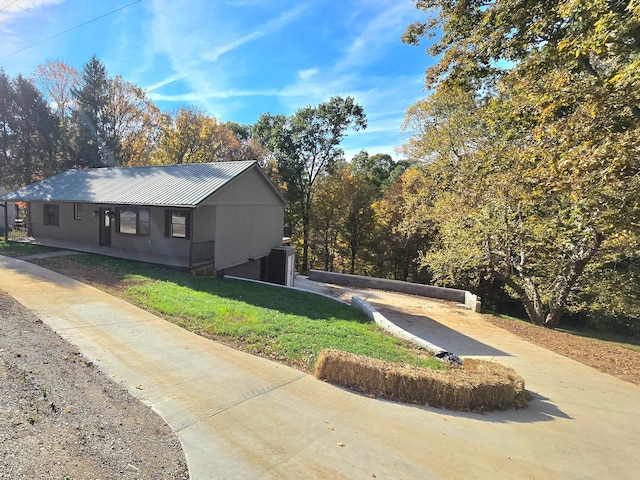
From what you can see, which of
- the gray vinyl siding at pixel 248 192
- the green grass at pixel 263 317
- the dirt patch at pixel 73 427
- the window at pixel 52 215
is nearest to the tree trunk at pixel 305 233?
the gray vinyl siding at pixel 248 192

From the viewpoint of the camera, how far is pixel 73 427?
345 centimetres

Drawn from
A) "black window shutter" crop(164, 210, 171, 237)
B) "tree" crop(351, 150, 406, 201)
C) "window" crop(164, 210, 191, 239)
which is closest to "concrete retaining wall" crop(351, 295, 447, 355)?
"window" crop(164, 210, 191, 239)

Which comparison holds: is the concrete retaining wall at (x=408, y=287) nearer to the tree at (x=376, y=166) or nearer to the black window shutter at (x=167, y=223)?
the black window shutter at (x=167, y=223)

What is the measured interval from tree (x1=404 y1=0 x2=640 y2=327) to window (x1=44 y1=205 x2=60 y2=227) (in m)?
18.9

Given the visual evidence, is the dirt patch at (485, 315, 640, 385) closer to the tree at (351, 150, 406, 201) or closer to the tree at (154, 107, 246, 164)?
the tree at (154, 107, 246, 164)

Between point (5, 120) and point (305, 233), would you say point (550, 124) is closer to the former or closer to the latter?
point (305, 233)

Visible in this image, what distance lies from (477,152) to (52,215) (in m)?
21.1

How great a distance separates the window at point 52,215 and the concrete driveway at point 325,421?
13.2 meters

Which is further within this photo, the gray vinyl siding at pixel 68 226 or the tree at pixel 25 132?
the tree at pixel 25 132

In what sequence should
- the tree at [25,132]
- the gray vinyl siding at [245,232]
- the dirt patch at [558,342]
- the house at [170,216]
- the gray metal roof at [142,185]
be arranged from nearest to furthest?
the dirt patch at [558,342] → the gray metal roof at [142,185] → the house at [170,216] → the gray vinyl siding at [245,232] → the tree at [25,132]

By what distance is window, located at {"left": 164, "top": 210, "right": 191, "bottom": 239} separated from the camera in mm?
13961

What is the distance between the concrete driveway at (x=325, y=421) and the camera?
3537mm

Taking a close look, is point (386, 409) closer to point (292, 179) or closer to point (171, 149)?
point (292, 179)

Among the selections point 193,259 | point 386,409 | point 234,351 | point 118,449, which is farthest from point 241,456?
point 193,259
